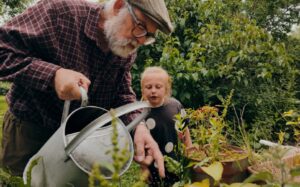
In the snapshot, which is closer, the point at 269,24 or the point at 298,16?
the point at 269,24

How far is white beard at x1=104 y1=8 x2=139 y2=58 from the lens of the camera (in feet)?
6.05

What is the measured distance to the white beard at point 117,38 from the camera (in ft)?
6.05

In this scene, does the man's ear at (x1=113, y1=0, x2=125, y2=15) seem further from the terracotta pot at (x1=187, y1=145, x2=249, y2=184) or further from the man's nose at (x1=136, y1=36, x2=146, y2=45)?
the terracotta pot at (x1=187, y1=145, x2=249, y2=184)

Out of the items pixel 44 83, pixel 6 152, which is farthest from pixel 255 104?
pixel 44 83

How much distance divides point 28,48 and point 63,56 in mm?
Answer: 165

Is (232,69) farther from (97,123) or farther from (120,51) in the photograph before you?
(97,123)

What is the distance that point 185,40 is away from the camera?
4836mm

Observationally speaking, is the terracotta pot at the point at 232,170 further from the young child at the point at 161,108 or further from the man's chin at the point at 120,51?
the young child at the point at 161,108

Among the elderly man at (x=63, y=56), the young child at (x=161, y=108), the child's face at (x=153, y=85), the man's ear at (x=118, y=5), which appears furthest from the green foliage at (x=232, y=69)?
the man's ear at (x=118, y=5)

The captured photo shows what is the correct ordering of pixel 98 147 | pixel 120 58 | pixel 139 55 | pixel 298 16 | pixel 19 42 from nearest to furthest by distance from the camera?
pixel 98 147, pixel 19 42, pixel 120 58, pixel 139 55, pixel 298 16

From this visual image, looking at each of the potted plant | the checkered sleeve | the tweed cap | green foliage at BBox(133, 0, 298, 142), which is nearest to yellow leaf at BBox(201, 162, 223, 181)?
the potted plant

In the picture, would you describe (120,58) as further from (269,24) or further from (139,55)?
(269,24)

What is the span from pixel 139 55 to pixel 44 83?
314cm

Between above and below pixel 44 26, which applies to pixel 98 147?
below
